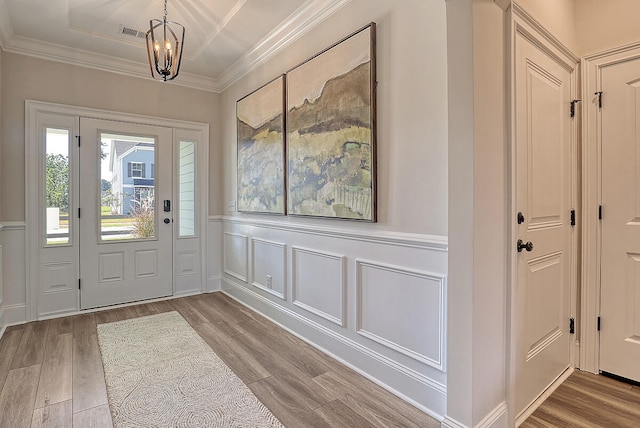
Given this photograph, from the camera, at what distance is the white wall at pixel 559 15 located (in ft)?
6.25

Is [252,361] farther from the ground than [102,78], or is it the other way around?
[102,78]

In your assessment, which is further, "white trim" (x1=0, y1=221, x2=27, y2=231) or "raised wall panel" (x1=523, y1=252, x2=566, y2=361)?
"white trim" (x1=0, y1=221, x2=27, y2=231)

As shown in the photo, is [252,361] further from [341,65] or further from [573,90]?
[573,90]

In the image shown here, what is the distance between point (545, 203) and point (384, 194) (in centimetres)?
94

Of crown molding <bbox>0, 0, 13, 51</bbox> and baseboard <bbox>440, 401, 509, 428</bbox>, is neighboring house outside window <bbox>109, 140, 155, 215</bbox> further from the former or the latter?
baseboard <bbox>440, 401, 509, 428</bbox>

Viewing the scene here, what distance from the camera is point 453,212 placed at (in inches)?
63.8

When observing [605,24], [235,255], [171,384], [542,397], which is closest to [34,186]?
[235,255]

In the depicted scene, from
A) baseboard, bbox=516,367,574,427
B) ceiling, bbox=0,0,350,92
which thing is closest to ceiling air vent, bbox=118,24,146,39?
Answer: ceiling, bbox=0,0,350,92

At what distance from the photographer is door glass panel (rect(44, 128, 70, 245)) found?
353 cm

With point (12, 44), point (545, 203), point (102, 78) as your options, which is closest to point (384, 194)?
point (545, 203)

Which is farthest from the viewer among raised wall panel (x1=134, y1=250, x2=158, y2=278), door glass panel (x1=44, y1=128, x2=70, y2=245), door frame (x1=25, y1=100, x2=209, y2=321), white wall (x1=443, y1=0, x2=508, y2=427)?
raised wall panel (x1=134, y1=250, x2=158, y2=278)

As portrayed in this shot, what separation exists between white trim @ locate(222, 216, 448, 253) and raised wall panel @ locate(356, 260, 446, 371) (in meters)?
0.16

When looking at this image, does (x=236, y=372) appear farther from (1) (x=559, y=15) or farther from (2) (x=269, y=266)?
(1) (x=559, y=15)

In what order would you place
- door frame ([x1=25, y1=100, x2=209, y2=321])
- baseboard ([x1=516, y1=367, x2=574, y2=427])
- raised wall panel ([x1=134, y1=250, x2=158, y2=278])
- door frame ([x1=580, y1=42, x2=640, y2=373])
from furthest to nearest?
raised wall panel ([x1=134, y1=250, x2=158, y2=278])
door frame ([x1=25, y1=100, x2=209, y2=321])
door frame ([x1=580, y1=42, x2=640, y2=373])
baseboard ([x1=516, y1=367, x2=574, y2=427])
